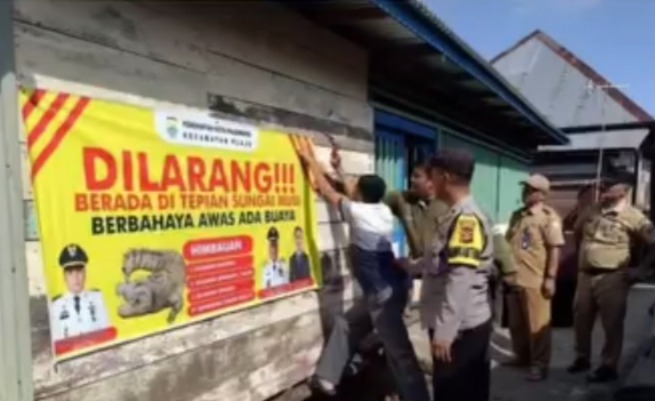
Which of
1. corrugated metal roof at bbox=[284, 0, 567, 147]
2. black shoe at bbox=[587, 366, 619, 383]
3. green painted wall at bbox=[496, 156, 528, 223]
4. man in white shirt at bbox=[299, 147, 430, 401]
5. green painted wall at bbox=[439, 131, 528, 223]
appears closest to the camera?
corrugated metal roof at bbox=[284, 0, 567, 147]

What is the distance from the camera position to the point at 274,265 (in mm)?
3648

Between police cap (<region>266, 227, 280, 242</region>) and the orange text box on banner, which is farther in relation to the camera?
police cap (<region>266, 227, 280, 242</region>)

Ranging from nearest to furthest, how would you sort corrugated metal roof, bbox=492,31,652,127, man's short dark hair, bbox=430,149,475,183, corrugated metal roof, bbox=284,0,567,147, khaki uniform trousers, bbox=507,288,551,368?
man's short dark hair, bbox=430,149,475,183, corrugated metal roof, bbox=284,0,567,147, khaki uniform trousers, bbox=507,288,551,368, corrugated metal roof, bbox=492,31,652,127

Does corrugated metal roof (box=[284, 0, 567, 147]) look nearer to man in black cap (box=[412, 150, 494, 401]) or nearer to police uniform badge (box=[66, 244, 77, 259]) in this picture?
man in black cap (box=[412, 150, 494, 401])

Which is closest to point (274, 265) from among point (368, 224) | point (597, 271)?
point (368, 224)

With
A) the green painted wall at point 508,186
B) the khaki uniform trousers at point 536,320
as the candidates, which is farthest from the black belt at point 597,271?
the green painted wall at point 508,186

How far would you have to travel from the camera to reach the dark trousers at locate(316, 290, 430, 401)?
4289 millimetres

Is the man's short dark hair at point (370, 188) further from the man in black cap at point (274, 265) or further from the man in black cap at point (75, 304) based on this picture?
the man in black cap at point (75, 304)

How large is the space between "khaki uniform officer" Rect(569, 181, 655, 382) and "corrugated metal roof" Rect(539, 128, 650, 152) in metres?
7.95

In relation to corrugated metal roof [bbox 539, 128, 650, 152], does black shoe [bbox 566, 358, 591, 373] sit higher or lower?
lower

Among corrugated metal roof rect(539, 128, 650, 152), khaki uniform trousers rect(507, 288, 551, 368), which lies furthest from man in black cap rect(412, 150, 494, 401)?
corrugated metal roof rect(539, 128, 650, 152)

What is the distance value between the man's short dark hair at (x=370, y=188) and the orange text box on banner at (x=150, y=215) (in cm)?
60

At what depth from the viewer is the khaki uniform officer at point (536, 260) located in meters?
5.56

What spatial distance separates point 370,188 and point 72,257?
224 cm
